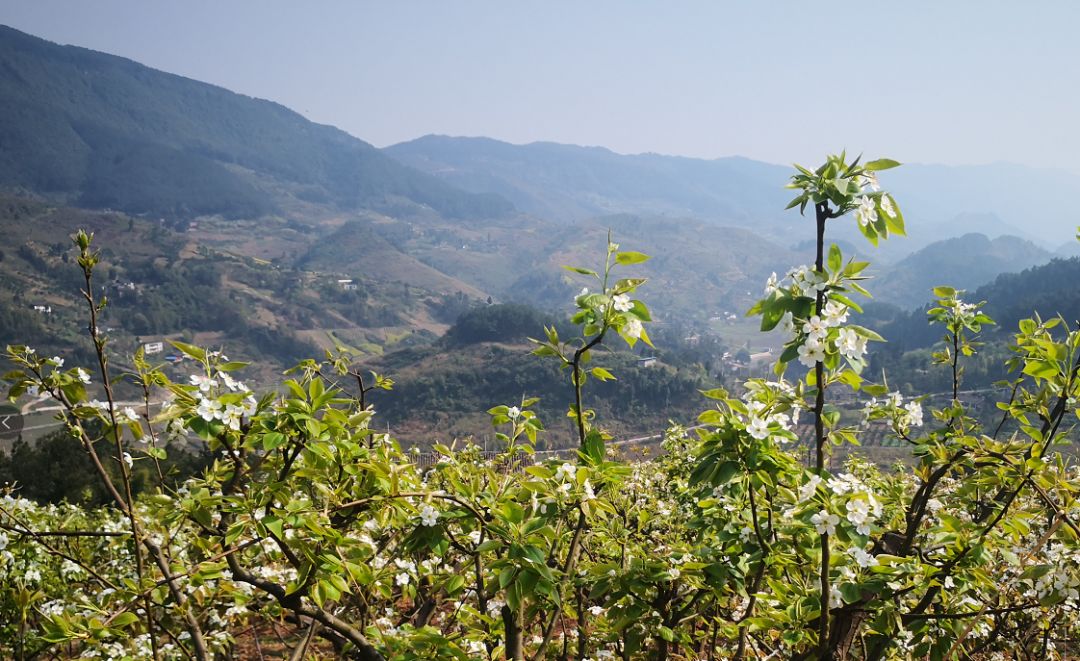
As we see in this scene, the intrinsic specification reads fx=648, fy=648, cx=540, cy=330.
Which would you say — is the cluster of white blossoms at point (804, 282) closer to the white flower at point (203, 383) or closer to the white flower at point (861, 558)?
the white flower at point (861, 558)

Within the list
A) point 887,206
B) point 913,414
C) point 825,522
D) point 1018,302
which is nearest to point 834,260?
point 887,206

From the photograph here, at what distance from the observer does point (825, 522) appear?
2.01 meters

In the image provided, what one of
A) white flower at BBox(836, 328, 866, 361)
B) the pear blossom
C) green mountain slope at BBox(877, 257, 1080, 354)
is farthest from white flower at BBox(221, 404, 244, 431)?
green mountain slope at BBox(877, 257, 1080, 354)

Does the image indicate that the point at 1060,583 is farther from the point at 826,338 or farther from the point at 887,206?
the point at 887,206

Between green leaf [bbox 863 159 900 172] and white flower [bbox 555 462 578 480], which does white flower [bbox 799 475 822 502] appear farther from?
green leaf [bbox 863 159 900 172]

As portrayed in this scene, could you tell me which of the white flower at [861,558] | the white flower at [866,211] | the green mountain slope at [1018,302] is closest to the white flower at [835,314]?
the white flower at [866,211]

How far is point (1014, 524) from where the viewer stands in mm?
2418

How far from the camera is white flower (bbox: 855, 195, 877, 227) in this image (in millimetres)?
1962

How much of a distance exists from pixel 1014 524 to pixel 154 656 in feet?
11.7

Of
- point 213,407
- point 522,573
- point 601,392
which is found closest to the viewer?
point 522,573

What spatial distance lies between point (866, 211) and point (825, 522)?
0.97 m

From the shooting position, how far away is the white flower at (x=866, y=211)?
6.44 ft

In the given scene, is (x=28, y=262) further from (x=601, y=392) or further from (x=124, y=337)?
(x=601, y=392)

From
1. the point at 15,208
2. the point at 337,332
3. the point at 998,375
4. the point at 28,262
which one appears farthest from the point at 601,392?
the point at 15,208
